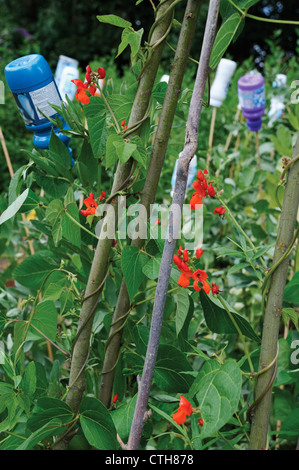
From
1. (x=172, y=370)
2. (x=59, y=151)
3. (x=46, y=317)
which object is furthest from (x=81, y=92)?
(x=172, y=370)

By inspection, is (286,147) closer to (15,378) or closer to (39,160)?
(39,160)

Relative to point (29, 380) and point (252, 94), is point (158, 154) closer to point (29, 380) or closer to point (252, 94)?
point (29, 380)

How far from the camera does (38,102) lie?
852 millimetres

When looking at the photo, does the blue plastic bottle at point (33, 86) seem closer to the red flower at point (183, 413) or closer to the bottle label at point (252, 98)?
the red flower at point (183, 413)

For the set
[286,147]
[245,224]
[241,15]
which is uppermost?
[241,15]

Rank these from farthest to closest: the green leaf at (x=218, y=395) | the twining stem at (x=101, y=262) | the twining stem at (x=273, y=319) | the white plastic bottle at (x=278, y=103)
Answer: the white plastic bottle at (x=278, y=103) < the twining stem at (x=101, y=262) < the twining stem at (x=273, y=319) < the green leaf at (x=218, y=395)

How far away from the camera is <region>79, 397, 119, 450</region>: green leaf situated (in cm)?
71

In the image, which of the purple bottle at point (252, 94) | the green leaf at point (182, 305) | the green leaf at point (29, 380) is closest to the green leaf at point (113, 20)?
the green leaf at point (182, 305)

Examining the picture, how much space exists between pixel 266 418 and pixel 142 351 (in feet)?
0.69

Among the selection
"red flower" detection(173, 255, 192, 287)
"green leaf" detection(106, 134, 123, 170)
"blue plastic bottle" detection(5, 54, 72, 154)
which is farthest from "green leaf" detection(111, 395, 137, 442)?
"blue plastic bottle" detection(5, 54, 72, 154)

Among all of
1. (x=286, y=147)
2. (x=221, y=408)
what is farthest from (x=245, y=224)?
(x=221, y=408)

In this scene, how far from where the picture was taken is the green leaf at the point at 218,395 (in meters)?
0.56

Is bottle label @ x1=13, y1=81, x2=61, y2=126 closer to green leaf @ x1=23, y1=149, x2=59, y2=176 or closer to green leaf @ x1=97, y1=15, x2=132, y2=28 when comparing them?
green leaf @ x1=23, y1=149, x2=59, y2=176
